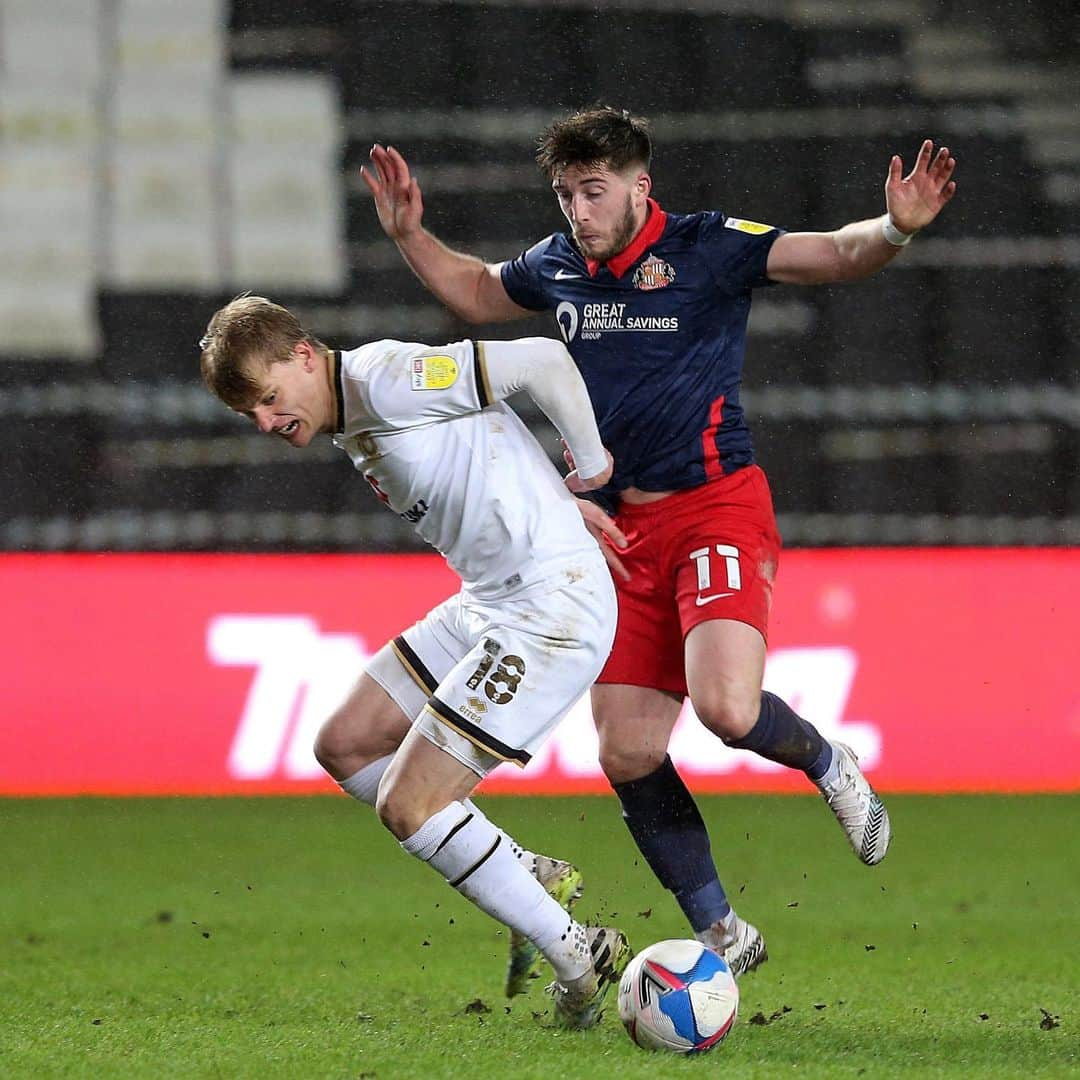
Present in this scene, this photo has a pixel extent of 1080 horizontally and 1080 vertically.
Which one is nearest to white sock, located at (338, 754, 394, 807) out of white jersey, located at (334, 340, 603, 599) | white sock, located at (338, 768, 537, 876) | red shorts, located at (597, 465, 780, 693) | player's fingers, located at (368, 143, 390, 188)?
white sock, located at (338, 768, 537, 876)

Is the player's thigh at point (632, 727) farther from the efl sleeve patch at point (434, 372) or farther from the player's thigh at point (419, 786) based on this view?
the efl sleeve patch at point (434, 372)

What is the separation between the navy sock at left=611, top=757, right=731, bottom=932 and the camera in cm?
461

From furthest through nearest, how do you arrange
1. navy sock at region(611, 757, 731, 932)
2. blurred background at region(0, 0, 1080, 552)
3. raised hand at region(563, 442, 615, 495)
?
blurred background at region(0, 0, 1080, 552) → navy sock at region(611, 757, 731, 932) → raised hand at region(563, 442, 615, 495)

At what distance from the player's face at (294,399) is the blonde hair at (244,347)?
0.02 m

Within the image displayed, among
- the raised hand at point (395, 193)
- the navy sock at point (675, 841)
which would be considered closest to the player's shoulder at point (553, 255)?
the raised hand at point (395, 193)

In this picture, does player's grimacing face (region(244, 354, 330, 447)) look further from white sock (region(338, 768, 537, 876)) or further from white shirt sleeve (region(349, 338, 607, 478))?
white sock (region(338, 768, 537, 876))

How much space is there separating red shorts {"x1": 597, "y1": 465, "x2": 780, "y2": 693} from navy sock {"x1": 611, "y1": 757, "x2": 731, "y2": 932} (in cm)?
26

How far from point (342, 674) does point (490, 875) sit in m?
3.85

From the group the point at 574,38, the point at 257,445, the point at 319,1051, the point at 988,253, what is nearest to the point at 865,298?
the point at 988,253

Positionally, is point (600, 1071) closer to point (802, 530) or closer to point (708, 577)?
point (708, 577)

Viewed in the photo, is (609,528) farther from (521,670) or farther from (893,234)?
(893,234)

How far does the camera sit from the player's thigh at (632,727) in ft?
15.2

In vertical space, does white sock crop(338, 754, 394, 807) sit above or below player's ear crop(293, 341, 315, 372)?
below

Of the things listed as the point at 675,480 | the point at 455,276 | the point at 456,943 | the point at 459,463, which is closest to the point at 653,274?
the point at 675,480
